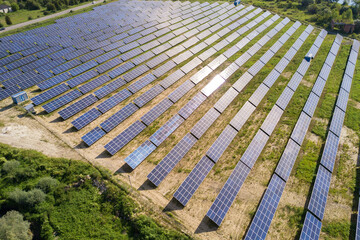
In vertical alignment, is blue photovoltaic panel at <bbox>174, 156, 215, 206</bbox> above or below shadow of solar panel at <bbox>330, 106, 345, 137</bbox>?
below

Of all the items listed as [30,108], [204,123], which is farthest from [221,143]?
[30,108]

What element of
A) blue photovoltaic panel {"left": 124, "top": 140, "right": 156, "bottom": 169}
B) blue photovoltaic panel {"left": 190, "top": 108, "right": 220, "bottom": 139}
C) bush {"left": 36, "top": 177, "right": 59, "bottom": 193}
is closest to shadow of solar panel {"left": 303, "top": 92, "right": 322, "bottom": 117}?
blue photovoltaic panel {"left": 190, "top": 108, "right": 220, "bottom": 139}

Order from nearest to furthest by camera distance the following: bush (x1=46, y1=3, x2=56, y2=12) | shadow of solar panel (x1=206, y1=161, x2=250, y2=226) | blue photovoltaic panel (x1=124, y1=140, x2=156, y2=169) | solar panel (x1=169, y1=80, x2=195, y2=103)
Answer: shadow of solar panel (x1=206, y1=161, x2=250, y2=226) < blue photovoltaic panel (x1=124, y1=140, x2=156, y2=169) < solar panel (x1=169, y1=80, x2=195, y2=103) < bush (x1=46, y1=3, x2=56, y2=12)

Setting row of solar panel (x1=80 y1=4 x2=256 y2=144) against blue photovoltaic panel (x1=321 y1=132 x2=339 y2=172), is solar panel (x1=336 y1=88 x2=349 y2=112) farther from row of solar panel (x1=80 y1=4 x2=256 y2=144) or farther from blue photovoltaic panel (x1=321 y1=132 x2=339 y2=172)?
row of solar panel (x1=80 y1=4 x2=256 y2=144)

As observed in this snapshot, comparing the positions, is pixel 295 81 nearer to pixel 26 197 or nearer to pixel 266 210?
pixel 266 210

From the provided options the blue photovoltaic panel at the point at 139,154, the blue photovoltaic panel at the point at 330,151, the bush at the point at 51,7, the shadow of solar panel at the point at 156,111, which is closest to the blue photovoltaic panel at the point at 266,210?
the blue photovoltaic panel at the point at 330,151

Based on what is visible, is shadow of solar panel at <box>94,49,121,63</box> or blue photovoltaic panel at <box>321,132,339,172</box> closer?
blue photovoltaic panel at <box>321,132,339,172</box>

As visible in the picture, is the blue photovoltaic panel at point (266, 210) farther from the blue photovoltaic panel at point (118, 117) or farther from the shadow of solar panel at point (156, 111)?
the blue photovoltaic panel at point (118, 117)

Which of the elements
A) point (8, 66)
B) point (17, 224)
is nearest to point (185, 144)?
point (17, 224)
